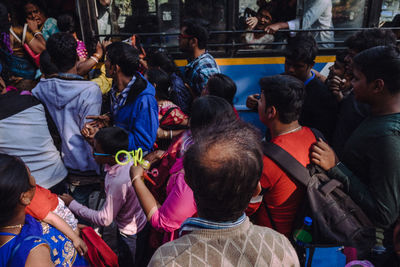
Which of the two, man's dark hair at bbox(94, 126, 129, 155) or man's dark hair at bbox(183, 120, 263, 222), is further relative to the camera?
man's dark hair at bbox(94, 126, 129, 155)

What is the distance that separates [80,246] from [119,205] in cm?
34

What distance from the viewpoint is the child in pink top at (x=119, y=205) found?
1940mm

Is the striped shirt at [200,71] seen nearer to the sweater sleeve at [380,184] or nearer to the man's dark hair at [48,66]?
the man's dark hair at [48,66]

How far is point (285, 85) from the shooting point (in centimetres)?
172

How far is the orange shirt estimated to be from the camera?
1.59 metres

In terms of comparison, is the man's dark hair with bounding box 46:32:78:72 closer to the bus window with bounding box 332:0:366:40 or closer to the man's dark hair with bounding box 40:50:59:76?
the man's dark hair with bounding box 40:50:59:76

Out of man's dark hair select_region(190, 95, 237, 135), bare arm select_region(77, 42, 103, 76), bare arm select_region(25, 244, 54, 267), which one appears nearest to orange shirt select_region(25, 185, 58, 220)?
bare arm select_region(25, 244, 54, 267)

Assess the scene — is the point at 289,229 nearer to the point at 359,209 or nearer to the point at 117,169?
the point at 359,209

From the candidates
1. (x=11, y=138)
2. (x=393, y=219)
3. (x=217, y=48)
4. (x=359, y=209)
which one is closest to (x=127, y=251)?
(x=11, y=138)

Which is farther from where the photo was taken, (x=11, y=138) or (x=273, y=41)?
(x=273, y=41)

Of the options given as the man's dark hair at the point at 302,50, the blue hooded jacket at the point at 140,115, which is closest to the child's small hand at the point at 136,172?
the blue hooded jacket at the point at 140,115

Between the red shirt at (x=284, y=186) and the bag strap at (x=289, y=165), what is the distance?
3 centimetres

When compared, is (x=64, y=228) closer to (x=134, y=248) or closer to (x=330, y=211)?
(x=134, y=248)

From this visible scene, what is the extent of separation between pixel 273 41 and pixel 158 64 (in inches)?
63.2
